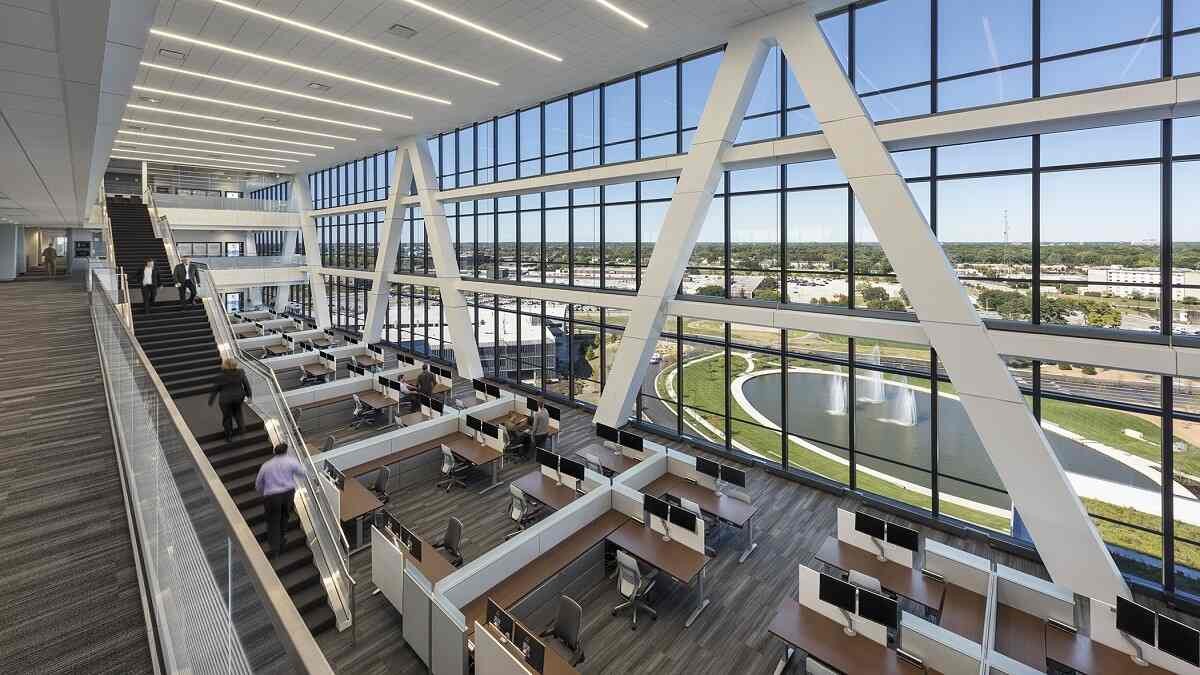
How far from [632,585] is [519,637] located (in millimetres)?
1923

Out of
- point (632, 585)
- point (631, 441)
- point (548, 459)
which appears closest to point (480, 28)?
point (548, 459)

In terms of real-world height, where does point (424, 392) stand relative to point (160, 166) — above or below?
below

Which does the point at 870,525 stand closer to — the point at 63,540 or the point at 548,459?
the point at 548,459

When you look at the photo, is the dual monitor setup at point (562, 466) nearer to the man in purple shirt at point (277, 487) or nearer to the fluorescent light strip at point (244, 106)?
the man in purple shirt at point (277, 487)

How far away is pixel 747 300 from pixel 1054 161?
16.2 feet

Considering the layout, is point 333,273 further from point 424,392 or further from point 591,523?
point 591,523

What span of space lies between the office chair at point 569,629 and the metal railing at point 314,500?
7.49ft

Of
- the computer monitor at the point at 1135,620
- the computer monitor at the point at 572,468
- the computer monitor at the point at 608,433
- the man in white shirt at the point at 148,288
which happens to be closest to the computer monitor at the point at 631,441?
the computer monitor at the point at 608,433

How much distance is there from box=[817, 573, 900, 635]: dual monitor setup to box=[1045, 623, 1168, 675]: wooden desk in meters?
1.60

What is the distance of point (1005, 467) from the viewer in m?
7.00

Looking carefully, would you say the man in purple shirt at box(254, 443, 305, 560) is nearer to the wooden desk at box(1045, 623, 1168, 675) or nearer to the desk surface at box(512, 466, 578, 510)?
the desk surface at box(512, 466, 578, 510)

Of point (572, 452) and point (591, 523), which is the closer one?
point (591, 523)

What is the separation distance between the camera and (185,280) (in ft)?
36.5

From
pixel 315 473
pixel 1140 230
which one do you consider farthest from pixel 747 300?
pixel 315 473
